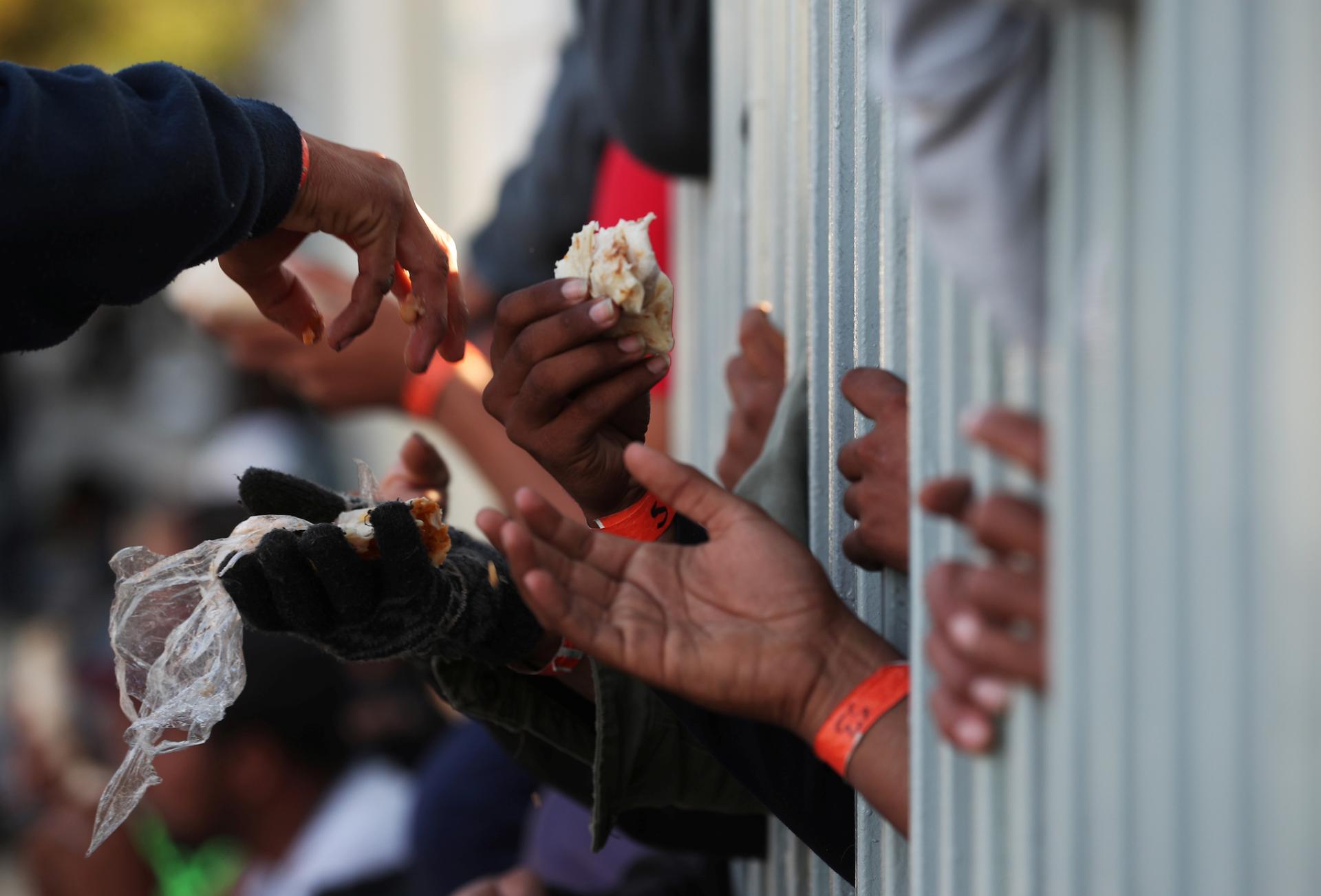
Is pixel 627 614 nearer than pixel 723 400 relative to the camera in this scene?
Yes

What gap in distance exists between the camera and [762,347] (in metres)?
1.52

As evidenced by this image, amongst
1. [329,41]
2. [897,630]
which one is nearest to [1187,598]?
[897,630]

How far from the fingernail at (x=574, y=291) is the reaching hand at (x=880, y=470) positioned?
0.80 ft

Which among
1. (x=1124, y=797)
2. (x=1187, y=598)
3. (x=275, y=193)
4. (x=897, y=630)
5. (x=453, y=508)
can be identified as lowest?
(x=453, y=508)

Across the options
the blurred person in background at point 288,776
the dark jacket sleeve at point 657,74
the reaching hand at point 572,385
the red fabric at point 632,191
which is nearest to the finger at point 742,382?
the reaching hand at point 572,385

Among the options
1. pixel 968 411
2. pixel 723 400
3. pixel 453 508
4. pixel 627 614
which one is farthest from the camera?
pixel 453 508

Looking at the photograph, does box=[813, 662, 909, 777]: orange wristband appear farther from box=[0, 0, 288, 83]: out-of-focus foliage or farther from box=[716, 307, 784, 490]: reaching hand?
box=[0, 0, 288, 83]: out-of-focus foliage

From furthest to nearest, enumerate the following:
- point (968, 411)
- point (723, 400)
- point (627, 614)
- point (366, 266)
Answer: point (723, 400)
point (366, 266)
point (627, 614)
point (968, 411)

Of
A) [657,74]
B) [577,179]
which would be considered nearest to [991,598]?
[657,74]

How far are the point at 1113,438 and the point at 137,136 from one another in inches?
30.8

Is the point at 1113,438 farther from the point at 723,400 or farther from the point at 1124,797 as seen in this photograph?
the point at 723,400

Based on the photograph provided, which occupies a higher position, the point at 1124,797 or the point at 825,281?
the point at 825,281

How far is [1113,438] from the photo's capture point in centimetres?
65

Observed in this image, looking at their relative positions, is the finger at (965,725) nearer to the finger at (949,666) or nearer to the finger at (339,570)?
the finger at (949,666)
